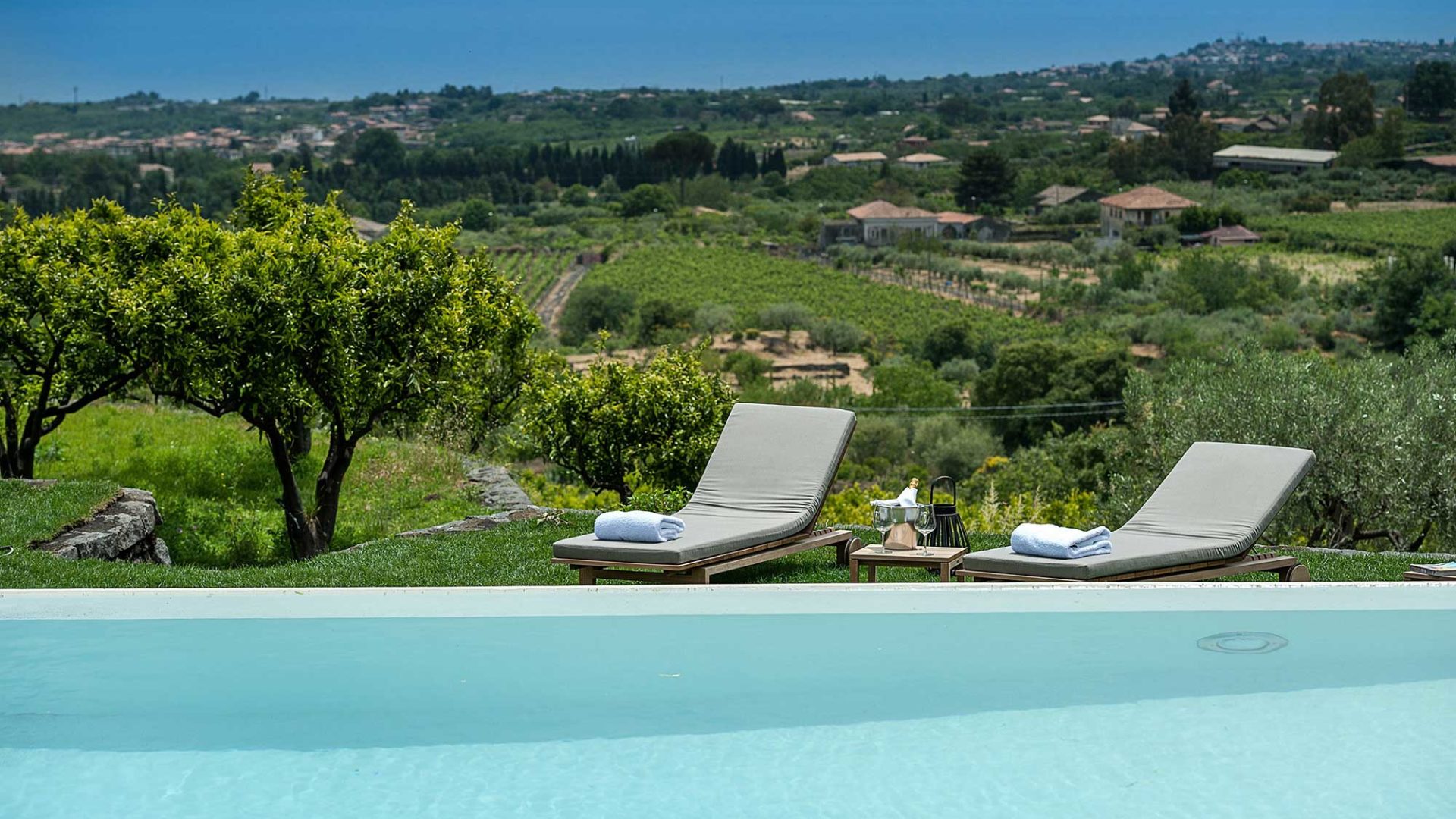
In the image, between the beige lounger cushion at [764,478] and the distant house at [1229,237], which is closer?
the beige lounger cushion at [764,478]

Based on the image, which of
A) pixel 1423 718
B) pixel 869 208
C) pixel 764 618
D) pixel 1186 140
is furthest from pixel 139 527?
pixel 1186 140

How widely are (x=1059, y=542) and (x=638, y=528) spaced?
1602 mm

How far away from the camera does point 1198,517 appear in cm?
575

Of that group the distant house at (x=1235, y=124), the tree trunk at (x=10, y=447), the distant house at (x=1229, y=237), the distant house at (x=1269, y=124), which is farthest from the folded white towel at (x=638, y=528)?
the distant house at (x=1269, y=124)

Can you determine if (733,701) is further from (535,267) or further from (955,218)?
(955,218)

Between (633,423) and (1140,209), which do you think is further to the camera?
(1140,209)

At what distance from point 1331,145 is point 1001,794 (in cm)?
9794

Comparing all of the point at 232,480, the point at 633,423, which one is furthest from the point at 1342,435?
the point at 232,480

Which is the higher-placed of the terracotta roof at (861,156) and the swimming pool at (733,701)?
the terracotta roof at (861,156)

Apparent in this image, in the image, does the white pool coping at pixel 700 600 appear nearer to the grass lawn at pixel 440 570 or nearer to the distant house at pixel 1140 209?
the grass lawn at pixel 440 570

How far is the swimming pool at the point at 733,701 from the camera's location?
12.2 ft

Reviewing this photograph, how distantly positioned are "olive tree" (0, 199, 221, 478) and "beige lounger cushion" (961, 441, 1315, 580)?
498 cm

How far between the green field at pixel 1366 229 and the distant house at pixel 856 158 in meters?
32.9

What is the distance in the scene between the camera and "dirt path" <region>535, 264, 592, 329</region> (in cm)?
5122
